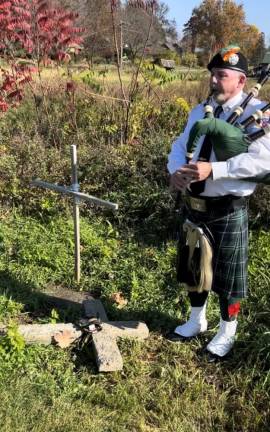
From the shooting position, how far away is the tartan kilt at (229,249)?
9.41 ft

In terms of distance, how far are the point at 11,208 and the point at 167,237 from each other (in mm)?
1741

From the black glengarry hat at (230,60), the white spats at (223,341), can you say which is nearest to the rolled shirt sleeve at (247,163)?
the black glengarry hat at (230,60)

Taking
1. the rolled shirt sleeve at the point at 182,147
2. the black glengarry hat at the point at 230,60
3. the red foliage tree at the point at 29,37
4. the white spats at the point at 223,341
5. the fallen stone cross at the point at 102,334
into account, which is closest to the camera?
the black glengarry hat at the point at 230,60

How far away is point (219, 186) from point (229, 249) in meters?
0.43

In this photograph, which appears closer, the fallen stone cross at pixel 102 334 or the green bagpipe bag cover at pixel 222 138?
the green bagpipe bag cover at pixel 222 138

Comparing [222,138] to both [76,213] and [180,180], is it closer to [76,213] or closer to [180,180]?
[180,180]

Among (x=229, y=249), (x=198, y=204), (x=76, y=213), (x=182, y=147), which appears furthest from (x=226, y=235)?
(x=76, y=213)

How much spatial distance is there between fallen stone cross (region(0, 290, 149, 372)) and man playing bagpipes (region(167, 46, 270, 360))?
0.30 m

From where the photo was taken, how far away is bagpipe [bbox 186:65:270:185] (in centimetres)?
246

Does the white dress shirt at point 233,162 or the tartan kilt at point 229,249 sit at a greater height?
the white dress shirt at point 233,162

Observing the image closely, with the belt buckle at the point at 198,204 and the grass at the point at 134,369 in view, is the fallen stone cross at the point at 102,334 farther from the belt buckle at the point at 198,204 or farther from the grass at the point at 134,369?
the belt buckle at the point at 198,204

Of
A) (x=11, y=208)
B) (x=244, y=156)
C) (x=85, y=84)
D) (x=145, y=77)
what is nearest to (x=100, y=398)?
(x=244, y=156)

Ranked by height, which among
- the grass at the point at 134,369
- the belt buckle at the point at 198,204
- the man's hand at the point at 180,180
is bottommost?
the grass at the point at 134,369

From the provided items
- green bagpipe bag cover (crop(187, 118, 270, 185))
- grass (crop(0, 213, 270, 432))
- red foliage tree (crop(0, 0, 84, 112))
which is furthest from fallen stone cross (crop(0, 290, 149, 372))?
red foliage tree (crop(0, 0, 84, 112))
